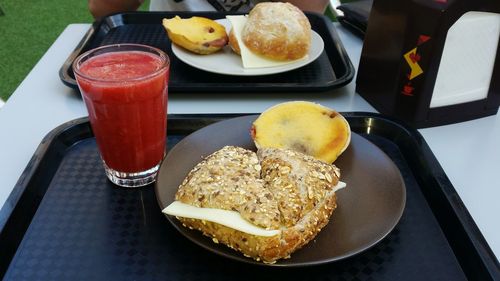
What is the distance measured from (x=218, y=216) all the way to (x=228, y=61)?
65 cm

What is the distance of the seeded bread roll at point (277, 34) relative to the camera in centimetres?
112

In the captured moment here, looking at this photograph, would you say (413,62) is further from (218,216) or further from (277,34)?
(218,216)

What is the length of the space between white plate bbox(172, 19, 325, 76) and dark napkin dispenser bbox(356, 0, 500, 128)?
18 cm

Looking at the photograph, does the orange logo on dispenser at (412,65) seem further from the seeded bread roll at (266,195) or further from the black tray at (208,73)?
the seeded bread roll at (266,195)

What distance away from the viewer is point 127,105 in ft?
2.31

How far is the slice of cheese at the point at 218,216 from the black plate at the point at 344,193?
24 mm

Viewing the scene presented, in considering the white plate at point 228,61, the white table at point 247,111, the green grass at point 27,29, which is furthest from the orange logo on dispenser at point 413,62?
the green grass at point 27,29

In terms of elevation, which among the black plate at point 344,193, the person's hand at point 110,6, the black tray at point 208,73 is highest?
the black plate at point 344,193

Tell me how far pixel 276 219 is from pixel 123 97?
0.30 meters

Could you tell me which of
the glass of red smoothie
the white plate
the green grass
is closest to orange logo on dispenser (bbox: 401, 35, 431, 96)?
the white plate

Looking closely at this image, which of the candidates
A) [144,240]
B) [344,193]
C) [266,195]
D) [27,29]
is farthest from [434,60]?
[27,29]

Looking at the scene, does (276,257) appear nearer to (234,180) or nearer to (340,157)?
(234,180)

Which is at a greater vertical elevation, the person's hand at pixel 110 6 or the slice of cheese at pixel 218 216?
the slice of cheese at pixel 218 216

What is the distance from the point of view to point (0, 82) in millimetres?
2600
